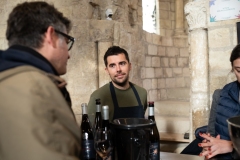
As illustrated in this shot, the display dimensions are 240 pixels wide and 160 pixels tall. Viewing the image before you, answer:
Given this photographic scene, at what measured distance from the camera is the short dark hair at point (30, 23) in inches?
36.1

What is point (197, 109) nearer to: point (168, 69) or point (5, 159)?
point (5, 159)

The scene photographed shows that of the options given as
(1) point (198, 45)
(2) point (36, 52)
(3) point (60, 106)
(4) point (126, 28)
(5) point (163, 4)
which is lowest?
(3) point (60, 106)

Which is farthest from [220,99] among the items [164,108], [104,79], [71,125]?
[164,108]

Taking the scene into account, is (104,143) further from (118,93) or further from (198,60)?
(198,60)

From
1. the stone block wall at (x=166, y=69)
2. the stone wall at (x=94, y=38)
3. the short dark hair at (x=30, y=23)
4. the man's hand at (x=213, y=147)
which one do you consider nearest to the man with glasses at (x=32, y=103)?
the short dark hair at (x=30, y=23)

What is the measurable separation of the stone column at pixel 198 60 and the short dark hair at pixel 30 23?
68.8 inches

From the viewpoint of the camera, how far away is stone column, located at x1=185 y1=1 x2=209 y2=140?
2432 mm

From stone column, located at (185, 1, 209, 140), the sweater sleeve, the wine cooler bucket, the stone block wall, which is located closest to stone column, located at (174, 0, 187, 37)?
the stone block wall

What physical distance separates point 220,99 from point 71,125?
1.31m

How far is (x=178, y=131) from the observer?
412 cm

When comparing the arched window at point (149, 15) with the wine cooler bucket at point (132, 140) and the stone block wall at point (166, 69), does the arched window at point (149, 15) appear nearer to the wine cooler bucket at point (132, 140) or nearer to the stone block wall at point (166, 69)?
the stone block wall at point (166, 69)

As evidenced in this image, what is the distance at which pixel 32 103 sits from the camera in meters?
0.72

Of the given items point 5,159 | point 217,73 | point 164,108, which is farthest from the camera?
point 164,108

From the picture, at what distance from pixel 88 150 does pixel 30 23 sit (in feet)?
2.09
